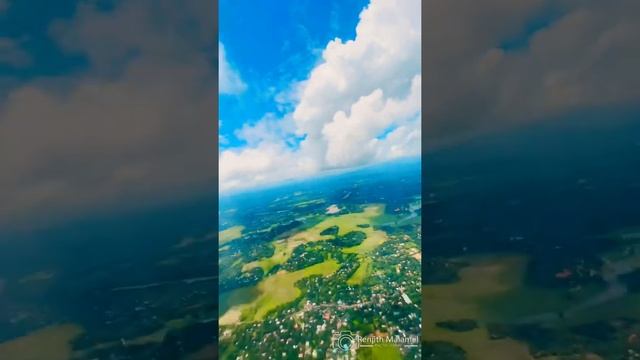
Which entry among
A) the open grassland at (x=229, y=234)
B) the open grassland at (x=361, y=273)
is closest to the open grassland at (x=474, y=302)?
the open grassland at (x=361, y=273)

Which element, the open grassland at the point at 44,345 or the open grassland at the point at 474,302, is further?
the open grassland at the point at 474,302

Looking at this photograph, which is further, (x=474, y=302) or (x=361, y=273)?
(x=361, y=273)

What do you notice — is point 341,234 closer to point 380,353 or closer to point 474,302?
point 380,353

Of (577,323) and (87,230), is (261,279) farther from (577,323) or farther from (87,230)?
(577,323)

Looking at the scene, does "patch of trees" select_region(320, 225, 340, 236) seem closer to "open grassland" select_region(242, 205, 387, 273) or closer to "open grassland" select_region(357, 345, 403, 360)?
"open grassland" select_region(242, 205, 387, 273)

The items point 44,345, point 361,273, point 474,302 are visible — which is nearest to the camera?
point 44,345

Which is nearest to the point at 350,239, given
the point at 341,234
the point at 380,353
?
the point at 341,234

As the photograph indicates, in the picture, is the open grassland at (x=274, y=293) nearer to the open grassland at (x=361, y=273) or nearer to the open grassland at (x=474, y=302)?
the open grassland at (x=361, y=273)
